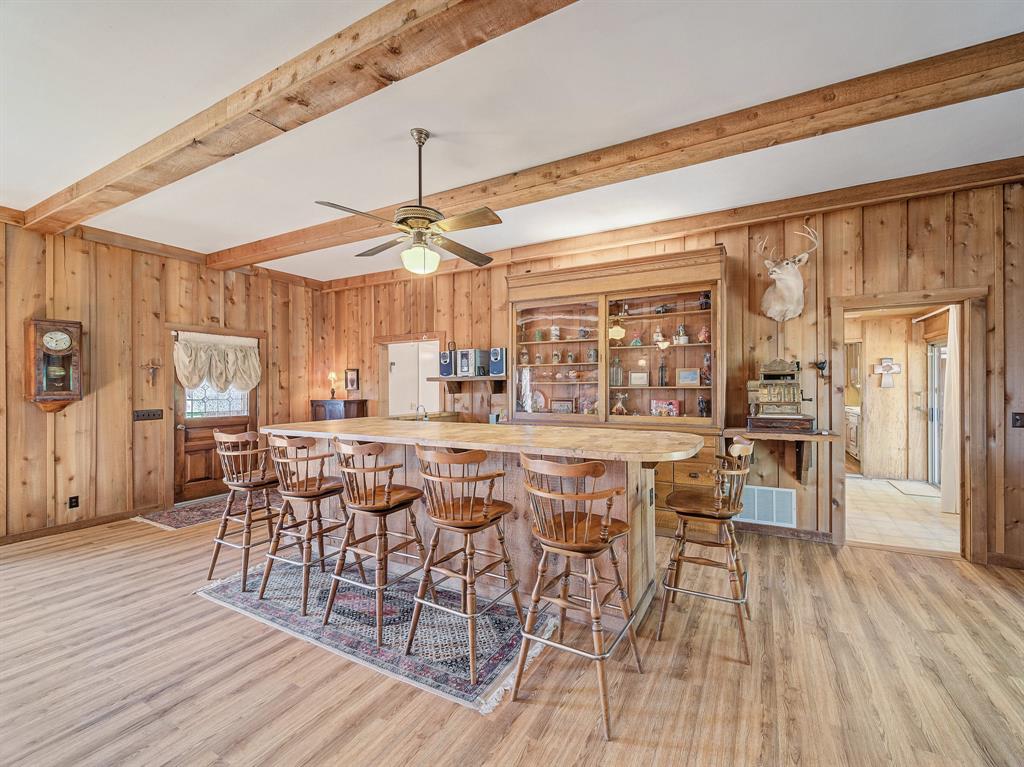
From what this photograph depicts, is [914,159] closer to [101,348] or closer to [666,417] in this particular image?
[666,417]

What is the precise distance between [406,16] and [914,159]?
3.53 metres

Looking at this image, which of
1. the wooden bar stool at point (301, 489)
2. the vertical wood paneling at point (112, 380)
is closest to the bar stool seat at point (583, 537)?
the wooden bar stool at point (301, 489)

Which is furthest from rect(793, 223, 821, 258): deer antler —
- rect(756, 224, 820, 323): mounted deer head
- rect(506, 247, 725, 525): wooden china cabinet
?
rect(506, 247, 725, 525): wooden china cabinet

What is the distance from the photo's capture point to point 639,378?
4719mm

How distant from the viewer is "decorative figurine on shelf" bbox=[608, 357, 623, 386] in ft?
15.6

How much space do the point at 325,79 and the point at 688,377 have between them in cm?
373

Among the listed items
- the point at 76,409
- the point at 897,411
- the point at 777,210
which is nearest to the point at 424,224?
the point at 777,210

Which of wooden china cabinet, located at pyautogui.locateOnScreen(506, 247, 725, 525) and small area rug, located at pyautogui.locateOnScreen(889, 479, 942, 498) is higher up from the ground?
wooden china cabinet, located at pyautogui.locateOnScreen(506, 247, 725, 525)

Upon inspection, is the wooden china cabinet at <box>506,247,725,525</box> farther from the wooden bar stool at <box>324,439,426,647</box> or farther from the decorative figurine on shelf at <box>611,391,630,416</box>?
the wooden bar stool at <box>324,439,426,647</box>

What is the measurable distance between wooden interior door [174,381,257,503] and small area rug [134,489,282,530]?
0.15 meters

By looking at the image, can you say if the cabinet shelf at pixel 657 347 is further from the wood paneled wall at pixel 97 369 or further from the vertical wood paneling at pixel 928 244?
the wood paneled wall at pixel 97 369

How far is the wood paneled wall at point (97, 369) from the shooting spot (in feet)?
13.5

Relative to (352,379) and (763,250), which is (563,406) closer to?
(763,250)

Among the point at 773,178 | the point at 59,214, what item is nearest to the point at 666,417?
the point at 773,178
